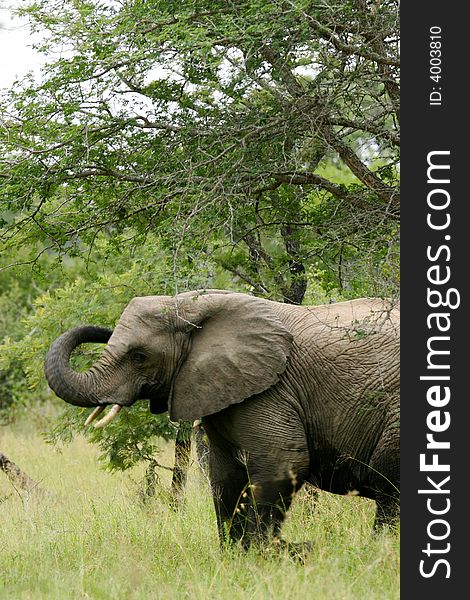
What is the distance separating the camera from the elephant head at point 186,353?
735 centimetres

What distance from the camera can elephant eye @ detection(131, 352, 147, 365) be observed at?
294 inches

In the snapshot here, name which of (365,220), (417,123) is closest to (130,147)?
(365,220)

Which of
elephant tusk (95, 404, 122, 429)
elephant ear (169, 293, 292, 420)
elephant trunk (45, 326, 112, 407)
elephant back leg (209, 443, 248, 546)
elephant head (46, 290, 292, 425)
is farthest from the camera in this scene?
elephant back leg (209, 443, 248, 546)

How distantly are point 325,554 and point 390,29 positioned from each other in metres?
3.60

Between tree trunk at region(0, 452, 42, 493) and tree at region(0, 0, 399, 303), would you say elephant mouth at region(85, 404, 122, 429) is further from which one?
tree trunk at region(0, 452, 42, 493)

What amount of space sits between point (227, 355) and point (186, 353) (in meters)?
0.29

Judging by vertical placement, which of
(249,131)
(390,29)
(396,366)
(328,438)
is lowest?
(328,438)

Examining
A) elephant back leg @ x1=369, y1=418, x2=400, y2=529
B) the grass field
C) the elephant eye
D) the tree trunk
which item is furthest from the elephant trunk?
the tree trunk

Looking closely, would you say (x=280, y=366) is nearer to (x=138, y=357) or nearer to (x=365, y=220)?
(x=138, y=357)

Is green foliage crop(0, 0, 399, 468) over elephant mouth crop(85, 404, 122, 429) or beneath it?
over

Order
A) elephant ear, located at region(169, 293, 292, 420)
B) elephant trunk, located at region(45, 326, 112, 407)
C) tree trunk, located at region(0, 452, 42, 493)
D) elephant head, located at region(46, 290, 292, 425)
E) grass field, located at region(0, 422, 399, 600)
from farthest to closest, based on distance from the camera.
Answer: tree trunk, located at region(0, 452, 42, 493), elephant ear, located at region(169, 293, 292, 420), elephant head, located at region(46, 290, 292, 425), elephant trunk, located at region(45, 326, 112, 407), grass field, located at region(0, 422, 399, 600)

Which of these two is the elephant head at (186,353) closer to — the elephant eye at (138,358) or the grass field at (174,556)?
the elephant eye at (138,358)

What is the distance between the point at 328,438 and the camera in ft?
24.9

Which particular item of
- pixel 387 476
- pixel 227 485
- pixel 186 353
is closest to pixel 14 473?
pixel 227 485
